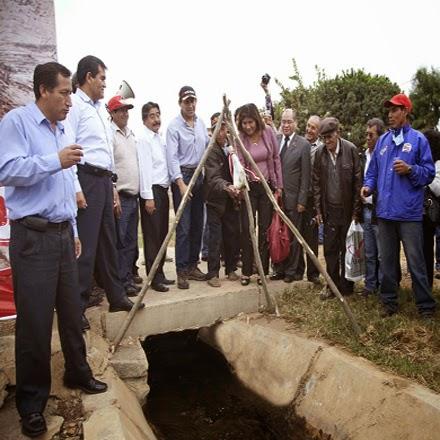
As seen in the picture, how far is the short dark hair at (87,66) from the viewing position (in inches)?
140

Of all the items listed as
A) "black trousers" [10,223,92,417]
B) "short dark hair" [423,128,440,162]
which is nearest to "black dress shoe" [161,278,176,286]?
"black trousers" [10,223,92,417]

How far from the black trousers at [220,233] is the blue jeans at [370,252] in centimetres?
147

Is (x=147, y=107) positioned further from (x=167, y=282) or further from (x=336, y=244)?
(x=336, y=244)

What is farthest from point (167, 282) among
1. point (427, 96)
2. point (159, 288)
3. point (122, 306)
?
point (427, 96)

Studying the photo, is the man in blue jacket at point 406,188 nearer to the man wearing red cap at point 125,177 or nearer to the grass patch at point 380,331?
the grass patch at point 380,331

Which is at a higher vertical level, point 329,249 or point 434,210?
point 434,210

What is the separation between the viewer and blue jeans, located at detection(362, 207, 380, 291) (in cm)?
468

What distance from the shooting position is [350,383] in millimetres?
3309

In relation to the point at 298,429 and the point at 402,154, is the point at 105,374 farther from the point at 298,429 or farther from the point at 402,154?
the point at 402,154

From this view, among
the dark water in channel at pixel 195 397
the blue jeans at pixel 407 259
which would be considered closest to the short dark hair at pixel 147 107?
the blue jeans at pixel 407 259

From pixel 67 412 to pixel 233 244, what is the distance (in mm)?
2762

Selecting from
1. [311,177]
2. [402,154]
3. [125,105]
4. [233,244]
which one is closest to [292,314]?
[233,244]

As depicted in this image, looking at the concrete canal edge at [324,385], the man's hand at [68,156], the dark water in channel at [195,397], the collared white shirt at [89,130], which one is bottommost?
the dark water in channel at [195,397]

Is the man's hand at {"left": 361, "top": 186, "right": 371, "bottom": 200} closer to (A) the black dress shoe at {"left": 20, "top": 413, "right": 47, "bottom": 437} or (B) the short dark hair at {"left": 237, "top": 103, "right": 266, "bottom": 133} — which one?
(B) the short dark hair at {"left": 237, "top": 103, "right": 266, "bottom": 133}
